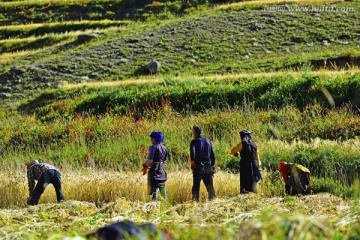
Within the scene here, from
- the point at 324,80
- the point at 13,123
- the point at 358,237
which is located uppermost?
the point at 358,237

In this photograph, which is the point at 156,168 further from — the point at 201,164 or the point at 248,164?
the point at 248,164

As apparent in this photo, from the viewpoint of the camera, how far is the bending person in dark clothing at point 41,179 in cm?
1028

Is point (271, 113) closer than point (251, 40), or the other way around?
point (271, 113)

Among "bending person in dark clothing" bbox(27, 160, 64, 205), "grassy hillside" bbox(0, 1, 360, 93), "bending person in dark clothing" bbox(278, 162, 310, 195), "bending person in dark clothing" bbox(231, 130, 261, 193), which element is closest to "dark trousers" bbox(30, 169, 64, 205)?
"bending person in dark clothing" bbox(27, 160, 64, 205)

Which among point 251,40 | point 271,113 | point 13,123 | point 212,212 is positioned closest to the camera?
point 212,212

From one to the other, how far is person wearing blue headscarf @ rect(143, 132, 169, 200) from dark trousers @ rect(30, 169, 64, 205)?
155 cm

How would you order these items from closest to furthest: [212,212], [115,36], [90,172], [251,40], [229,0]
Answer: [212,212] → [90,172] → [251,40] → [115,36] → [229,0]

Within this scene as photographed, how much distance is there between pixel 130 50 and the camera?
1308 inches

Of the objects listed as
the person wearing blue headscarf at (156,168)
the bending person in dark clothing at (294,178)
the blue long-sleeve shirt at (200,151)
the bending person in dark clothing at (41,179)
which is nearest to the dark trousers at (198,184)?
the blue long-sleeve shirt at (200,151)

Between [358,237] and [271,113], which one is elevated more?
[358,237]

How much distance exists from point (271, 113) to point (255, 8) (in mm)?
21785

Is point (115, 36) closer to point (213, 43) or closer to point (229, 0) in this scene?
point (213, 43)

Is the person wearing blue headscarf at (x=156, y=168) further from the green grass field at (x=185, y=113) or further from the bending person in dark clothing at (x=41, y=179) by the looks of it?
the bending person in dark clothing at (x=41, y=179)

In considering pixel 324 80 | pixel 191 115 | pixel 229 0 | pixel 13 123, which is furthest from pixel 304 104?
pixel 229 0
